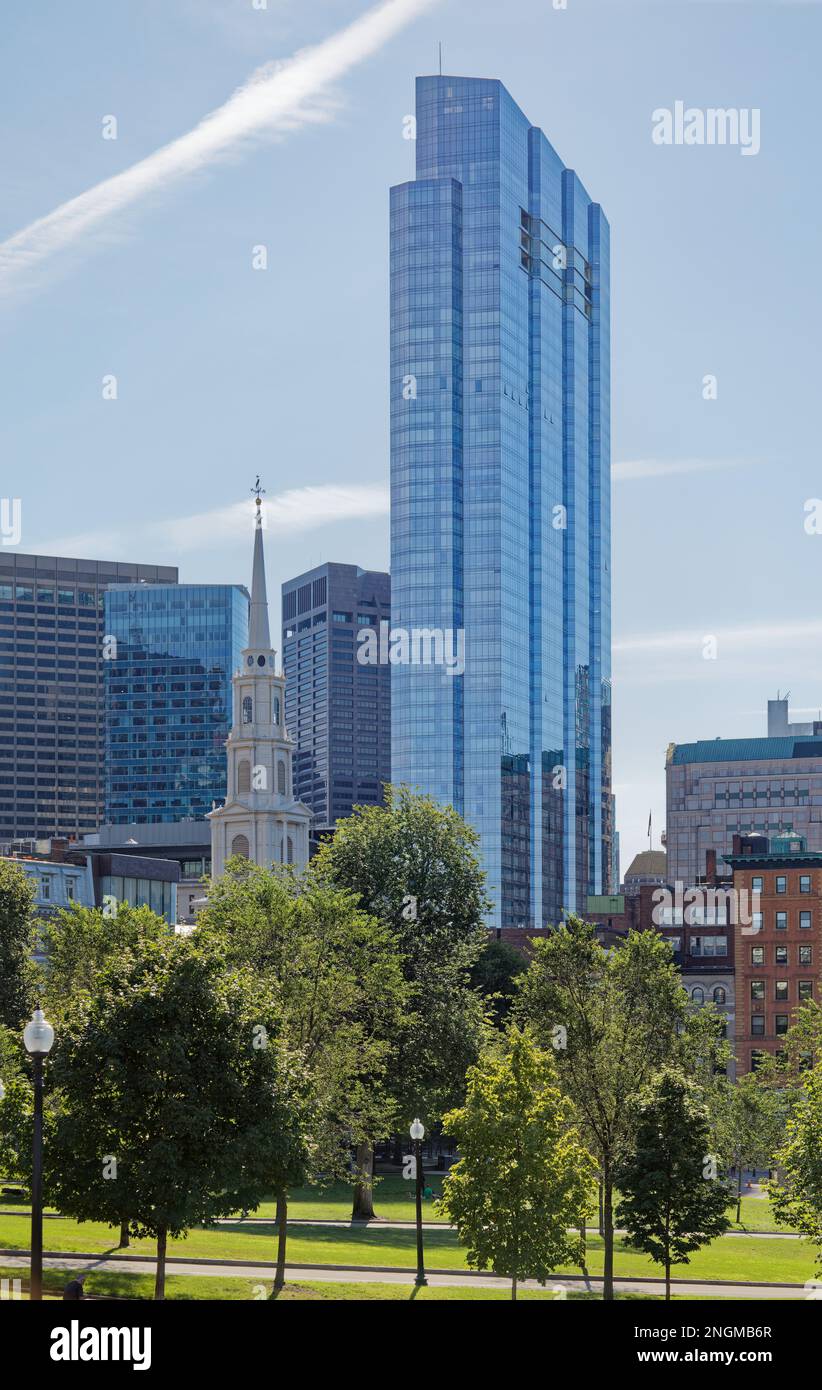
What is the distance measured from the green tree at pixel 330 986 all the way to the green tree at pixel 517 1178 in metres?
5.37

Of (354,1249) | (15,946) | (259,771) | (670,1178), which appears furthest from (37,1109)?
(259,771)

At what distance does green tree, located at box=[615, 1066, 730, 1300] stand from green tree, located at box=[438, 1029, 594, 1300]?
2.24 metres

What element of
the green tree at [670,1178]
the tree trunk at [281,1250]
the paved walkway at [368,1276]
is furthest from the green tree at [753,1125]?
the tree trunk at [281,1250]

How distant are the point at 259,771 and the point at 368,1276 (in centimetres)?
8224

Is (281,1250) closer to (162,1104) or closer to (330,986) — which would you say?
(162,1104)

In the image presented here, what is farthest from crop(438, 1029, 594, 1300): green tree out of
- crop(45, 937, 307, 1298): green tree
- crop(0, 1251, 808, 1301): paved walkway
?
crop(45, 937, 307, 1298): green tree

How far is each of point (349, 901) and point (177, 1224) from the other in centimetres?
2427

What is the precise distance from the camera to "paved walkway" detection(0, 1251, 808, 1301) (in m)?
41.4

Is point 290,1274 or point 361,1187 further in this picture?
point 361,1187

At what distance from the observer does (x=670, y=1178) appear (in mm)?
45062

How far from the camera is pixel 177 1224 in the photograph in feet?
115
